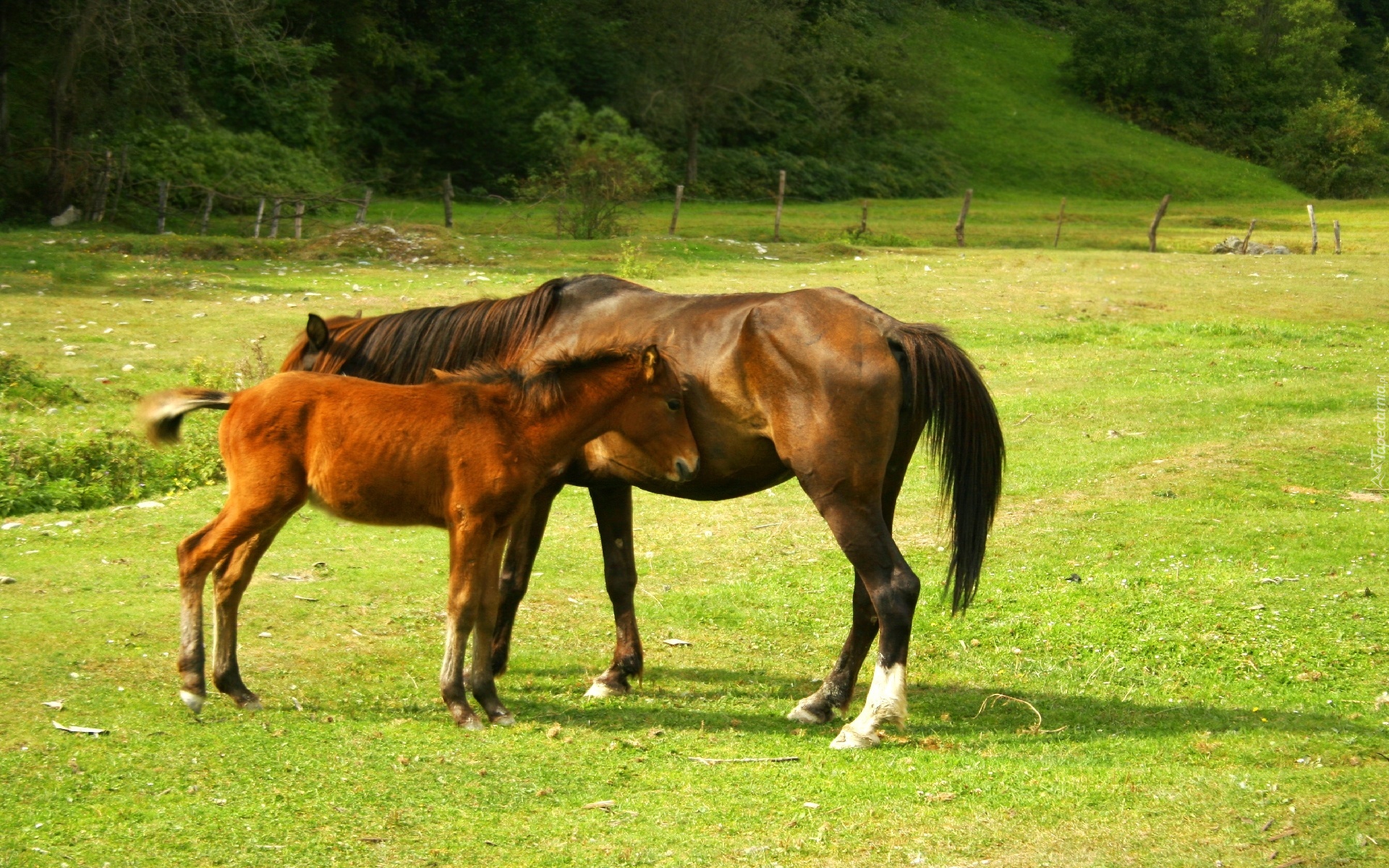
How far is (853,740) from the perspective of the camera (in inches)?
254

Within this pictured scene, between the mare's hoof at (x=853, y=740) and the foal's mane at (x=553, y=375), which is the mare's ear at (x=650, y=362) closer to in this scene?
the foal's mane at (x=553, y=375)

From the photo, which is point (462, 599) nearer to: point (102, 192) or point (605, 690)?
point (605, 690)

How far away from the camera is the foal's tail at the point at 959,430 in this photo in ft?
23.4

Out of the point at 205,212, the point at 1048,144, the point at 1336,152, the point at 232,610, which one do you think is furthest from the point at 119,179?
the point at 1336,152

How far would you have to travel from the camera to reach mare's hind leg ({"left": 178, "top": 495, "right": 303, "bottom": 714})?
6.33 m

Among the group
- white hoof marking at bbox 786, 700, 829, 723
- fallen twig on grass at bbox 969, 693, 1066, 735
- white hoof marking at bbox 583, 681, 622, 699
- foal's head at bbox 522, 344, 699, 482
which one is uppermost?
foal's head at bbox 522, 344, 699, 482

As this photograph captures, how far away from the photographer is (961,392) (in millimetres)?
7180

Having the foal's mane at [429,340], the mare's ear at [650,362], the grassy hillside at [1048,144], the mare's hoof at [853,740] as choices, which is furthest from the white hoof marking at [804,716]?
the grassy hillside at [1048,144]

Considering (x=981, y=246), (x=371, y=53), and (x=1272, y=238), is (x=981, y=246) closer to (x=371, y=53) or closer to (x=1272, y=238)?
(x=1272, y=238)

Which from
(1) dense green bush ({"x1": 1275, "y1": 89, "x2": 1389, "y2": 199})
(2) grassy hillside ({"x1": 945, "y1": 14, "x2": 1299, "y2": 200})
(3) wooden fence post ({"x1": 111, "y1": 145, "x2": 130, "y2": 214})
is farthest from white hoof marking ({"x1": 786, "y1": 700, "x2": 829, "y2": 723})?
(1) dense green bush ({"x1": 1275, "y1": 89, "x2": 1389, "y2": 199})

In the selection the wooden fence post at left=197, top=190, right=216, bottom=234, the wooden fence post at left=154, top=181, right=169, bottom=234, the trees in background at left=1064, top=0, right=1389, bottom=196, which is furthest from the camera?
the trees in background at left=1064, top=0, right=1389, bottom=196

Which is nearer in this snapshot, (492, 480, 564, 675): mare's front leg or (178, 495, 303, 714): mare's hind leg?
(178, 495, 303, 714): mare's hind leg

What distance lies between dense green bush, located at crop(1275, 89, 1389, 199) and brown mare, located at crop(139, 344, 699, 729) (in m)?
69.4

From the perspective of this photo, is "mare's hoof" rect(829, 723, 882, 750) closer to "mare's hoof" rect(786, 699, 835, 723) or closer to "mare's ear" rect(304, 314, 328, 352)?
"mare's hoof" rect(786, 699, 835, 723)
